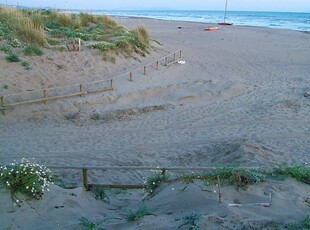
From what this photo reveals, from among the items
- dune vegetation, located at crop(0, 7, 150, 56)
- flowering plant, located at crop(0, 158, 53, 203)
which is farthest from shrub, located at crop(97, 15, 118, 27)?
flowering plant, located at crop(0, 158, 53, 203)

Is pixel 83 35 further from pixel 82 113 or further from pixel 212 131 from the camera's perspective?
pixel 212 131

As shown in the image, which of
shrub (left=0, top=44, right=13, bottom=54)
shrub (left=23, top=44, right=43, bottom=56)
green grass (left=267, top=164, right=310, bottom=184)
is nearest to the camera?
green grass (left=267, top=164, right=310, bottom=184)

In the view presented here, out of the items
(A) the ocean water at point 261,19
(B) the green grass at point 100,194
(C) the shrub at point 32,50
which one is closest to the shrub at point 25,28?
(C) the shrub at point 32,50

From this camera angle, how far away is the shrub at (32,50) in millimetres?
13820

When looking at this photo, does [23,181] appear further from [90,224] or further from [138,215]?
[138,215]

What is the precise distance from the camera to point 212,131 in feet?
32.8

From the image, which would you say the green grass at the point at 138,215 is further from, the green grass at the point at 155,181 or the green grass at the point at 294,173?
the green grass at the point at 294,173

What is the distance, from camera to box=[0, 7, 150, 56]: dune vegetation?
1515cm

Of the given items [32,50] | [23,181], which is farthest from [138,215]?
[32,50]

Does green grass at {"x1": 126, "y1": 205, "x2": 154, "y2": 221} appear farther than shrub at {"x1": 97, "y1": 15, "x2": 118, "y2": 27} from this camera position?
No

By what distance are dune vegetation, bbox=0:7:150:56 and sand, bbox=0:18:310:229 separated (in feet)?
2.94

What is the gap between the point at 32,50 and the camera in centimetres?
1401

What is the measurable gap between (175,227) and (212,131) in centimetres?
610

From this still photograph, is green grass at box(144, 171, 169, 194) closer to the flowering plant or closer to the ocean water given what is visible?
the flowering plant
